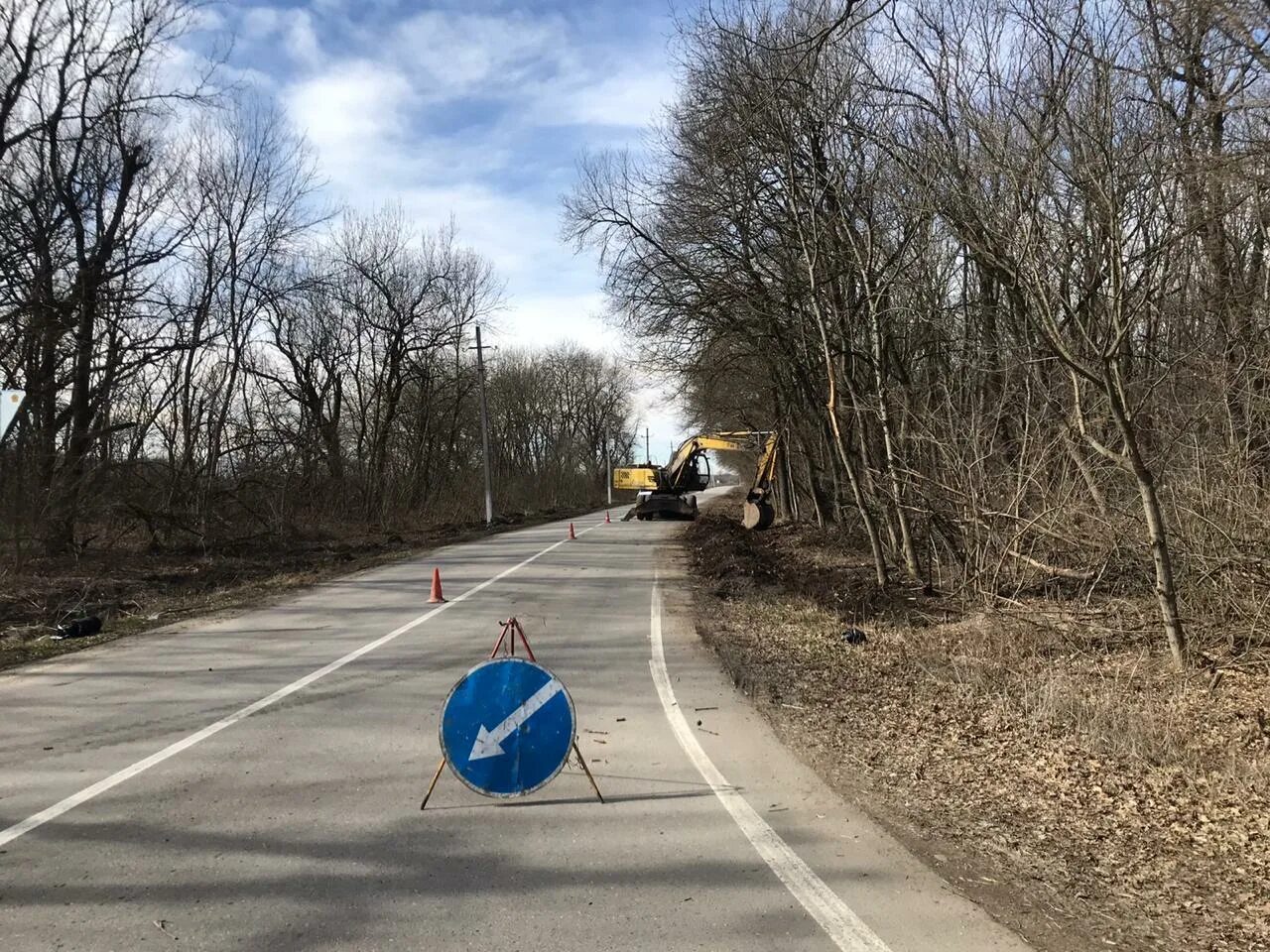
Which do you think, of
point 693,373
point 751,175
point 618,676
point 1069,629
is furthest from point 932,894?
point 693,373

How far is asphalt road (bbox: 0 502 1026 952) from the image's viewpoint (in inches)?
142

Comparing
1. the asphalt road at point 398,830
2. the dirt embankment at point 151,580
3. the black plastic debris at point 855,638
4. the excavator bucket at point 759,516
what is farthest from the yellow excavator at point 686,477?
the asphalt road at point 398,830

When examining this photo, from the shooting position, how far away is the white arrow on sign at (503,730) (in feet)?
16.1

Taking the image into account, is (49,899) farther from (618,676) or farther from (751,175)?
(751,175)

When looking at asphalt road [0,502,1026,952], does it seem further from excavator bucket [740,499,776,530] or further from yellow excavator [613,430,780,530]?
yellow excavator [613,430,780,530]

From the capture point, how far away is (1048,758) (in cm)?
605

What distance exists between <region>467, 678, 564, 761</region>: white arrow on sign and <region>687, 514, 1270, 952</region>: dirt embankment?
80.0 inches

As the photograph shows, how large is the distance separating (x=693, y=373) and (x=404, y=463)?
79.7 feet

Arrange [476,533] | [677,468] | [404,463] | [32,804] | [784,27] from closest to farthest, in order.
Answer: [32,804], [784,27], [476,533], [677,468], [404,463]

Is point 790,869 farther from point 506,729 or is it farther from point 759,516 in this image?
point 759,516

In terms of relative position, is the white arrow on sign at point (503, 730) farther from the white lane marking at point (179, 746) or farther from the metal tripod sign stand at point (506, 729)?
the white lane marking at point (179, 746)

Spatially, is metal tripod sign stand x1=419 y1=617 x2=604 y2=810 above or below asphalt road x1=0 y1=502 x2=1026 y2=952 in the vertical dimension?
above

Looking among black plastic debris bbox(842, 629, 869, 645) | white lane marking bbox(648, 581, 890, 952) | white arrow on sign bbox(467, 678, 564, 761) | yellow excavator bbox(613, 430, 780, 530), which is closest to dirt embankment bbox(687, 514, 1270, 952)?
black plastic debris bbox(842, 629, 869, 645)

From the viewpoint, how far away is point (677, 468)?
38781 millimetres
